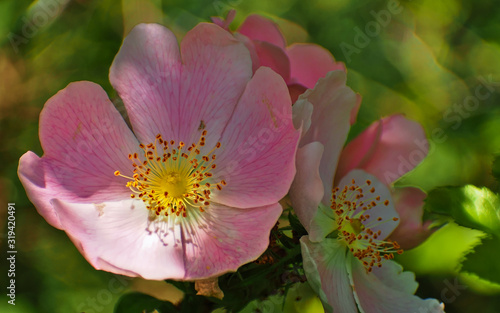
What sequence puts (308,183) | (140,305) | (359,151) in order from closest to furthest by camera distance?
(308,183) < (140,305) < (359,151)

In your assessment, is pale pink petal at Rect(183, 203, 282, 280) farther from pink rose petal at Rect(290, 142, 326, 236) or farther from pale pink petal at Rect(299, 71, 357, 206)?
pale pink petal at Rect(299, 71, 357, 206)

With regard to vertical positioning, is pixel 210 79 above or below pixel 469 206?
above

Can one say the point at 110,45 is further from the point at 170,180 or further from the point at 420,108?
the point at 420,108

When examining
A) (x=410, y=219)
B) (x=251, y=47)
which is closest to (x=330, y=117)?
(x=251, y=47)

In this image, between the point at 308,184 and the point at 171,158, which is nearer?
the point at 308,184

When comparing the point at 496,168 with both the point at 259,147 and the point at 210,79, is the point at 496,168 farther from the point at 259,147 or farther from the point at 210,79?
the point at 210,79

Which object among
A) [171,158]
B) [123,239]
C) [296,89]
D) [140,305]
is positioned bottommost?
[140,305]

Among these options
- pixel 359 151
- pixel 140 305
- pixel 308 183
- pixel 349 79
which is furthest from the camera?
pixel 349 79
